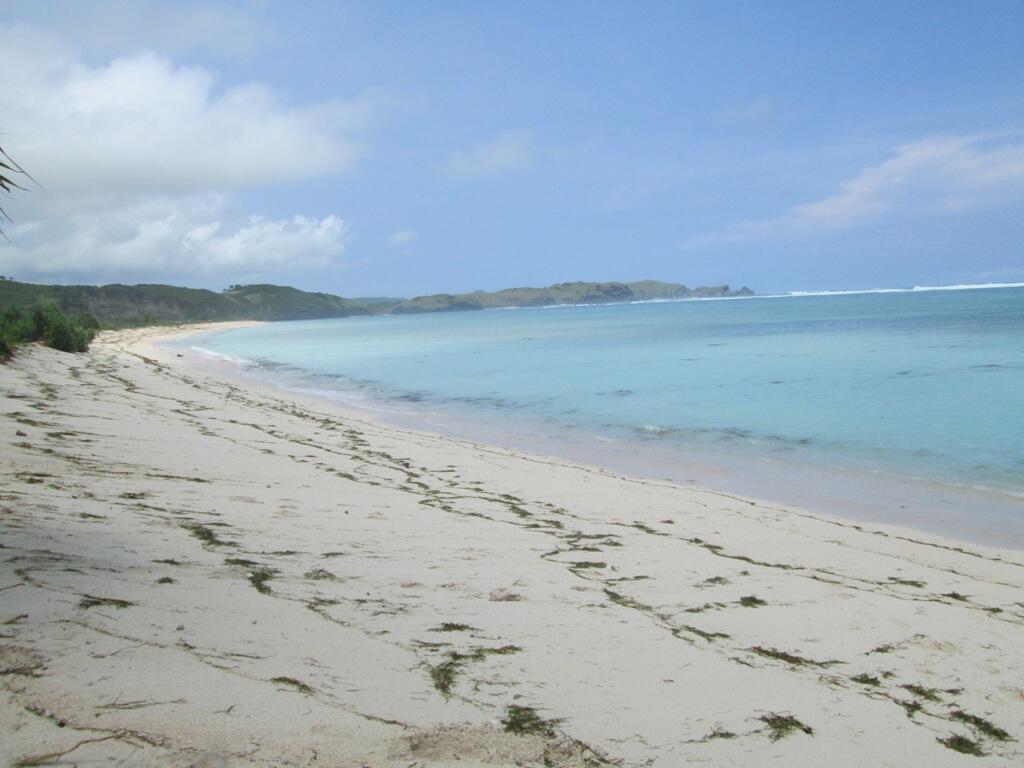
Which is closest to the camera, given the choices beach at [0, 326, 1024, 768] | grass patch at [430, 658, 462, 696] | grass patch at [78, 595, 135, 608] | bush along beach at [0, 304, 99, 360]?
beach at [0, 326, 1024, 768]

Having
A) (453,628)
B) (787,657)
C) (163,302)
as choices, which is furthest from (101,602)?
(163,302)

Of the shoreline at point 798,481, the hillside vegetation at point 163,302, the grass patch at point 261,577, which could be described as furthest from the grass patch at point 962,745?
the hillside vegetation at point 163,302

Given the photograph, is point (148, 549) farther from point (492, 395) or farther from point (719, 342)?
point (719, 342)

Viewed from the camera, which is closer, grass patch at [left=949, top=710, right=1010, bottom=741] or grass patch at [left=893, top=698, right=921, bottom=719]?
grass patch at [left=949, top=710, right=1010, bottom=741]

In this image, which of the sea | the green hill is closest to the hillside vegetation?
the green hill

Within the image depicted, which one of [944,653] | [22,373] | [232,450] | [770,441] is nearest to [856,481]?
[770,441]

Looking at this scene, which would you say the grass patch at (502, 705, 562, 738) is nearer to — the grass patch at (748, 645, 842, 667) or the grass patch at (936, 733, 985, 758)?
the grass patch at (748, 645, 842, 667)

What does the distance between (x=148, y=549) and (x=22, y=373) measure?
13058 mm

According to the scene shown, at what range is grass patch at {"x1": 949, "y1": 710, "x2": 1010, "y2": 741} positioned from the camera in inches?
122

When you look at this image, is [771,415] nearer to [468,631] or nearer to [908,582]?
[908,582]

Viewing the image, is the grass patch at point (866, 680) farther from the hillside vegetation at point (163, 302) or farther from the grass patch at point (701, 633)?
the hillside vegetation at point (163, 302)

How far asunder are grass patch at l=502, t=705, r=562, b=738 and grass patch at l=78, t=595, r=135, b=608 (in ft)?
6.44

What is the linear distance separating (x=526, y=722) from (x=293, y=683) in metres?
0.99

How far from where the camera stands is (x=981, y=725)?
3180mm
